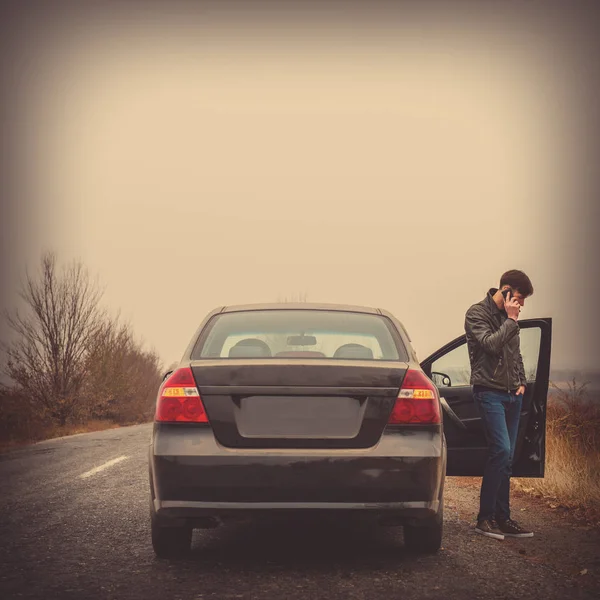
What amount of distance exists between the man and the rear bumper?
144 centimetres

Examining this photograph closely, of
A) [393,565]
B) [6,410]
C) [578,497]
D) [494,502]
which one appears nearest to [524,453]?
[494,502]

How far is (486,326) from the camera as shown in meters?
5.20

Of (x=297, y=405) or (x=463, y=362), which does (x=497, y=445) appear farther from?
(x=297, y=405)

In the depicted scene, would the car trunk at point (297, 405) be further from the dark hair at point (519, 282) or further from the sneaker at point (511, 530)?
the sneaker at point (511, 530)

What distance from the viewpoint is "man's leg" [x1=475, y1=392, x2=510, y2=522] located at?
5.14 metres

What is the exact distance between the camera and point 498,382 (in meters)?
5.10

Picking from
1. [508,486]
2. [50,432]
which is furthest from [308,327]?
[50,432]

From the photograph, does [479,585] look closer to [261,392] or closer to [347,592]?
[347,592]

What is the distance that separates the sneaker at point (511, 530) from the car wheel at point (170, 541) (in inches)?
90.6

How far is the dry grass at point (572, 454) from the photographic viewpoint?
6.62 m

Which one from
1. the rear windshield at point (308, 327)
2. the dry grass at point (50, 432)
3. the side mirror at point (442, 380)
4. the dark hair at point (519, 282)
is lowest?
the dry grass at point (50, 432)

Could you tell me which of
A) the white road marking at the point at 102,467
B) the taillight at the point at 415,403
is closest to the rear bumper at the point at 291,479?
the taillight at the point at 415,403

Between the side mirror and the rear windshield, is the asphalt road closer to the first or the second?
the side mirror

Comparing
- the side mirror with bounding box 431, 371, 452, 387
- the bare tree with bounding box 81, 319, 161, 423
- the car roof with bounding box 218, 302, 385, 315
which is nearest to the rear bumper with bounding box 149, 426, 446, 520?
the car roof with bounding box 218, 302, 385, 315
